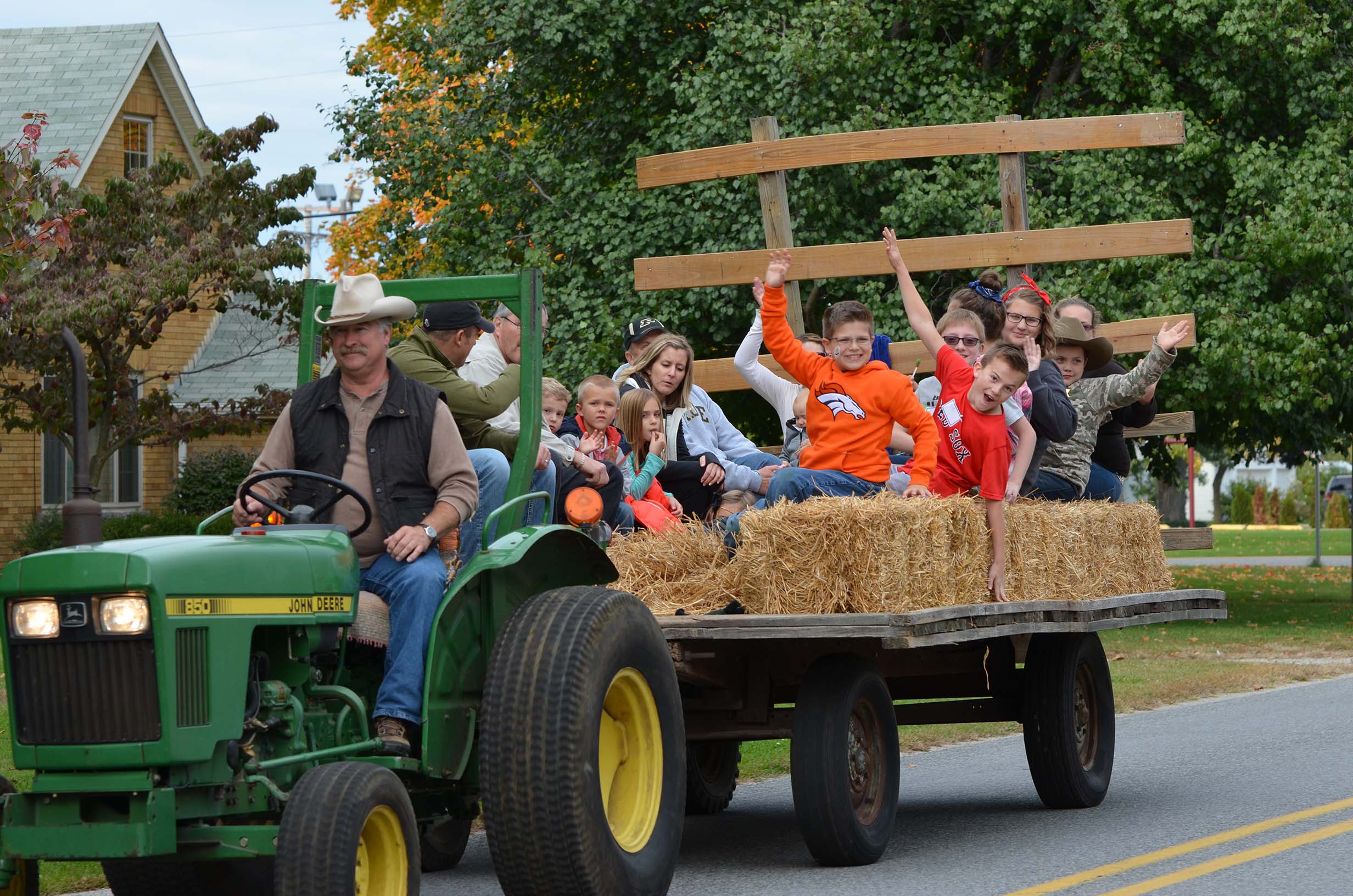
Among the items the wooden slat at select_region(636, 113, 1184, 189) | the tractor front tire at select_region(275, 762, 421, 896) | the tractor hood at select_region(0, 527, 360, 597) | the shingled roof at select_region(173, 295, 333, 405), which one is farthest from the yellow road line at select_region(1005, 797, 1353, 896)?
the shingled roof at select_region(173, 295, 333, 405)

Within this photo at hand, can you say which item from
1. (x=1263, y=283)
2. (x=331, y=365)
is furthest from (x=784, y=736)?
(x=1263, y=283)

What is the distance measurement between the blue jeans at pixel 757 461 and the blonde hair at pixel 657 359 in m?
0.47

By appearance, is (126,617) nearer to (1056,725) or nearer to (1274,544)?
(1056,725)

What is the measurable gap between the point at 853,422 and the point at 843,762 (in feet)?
5.56

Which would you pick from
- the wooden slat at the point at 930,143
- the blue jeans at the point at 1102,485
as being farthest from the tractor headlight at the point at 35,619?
the wooden slat at the point at 930,143

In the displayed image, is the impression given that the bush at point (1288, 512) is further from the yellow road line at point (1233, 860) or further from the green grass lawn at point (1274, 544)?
the yellow road line at point (1233, 860)

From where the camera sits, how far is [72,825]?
4.79m

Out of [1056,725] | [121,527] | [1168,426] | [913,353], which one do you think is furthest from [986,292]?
[121,527]

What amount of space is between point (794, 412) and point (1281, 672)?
23.4 ft

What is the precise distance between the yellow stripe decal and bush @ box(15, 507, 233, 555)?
20.0m

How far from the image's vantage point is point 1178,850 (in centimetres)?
737

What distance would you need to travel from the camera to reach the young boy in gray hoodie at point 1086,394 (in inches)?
369

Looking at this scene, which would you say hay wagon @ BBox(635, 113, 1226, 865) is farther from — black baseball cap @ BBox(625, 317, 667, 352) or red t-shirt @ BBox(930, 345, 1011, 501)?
black baseball cap @ BBox(625, 317, 667, 352)

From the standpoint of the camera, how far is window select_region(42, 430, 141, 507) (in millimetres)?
27625
